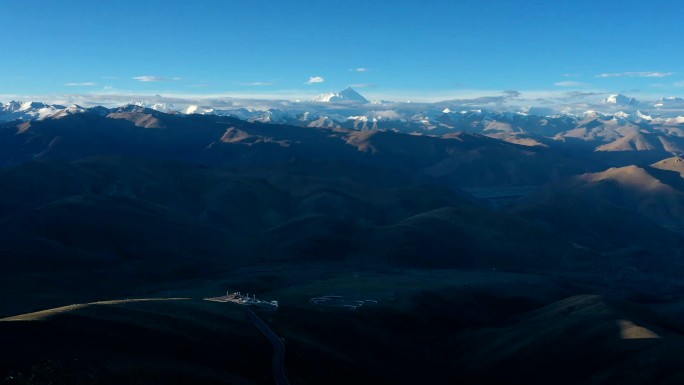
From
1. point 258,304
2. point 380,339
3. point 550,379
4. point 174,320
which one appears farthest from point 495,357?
point 174,320

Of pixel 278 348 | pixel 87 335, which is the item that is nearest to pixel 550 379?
pixel 278 348

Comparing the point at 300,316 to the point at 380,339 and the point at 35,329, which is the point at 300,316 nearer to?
the point at 380,339

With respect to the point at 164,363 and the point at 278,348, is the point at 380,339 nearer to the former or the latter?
the point at 278,348

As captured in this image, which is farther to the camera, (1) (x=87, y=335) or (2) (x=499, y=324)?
(2) (x=499, y=324)

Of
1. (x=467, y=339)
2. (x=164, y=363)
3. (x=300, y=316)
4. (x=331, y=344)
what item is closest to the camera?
(x=164, y=363)

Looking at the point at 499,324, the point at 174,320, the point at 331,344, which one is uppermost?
the point at 174,320

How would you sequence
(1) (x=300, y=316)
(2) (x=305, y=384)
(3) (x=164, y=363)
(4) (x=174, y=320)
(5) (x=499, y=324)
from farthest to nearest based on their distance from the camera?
1. (5) (x=499, y=324)
2. (1) (x=300, y=316)
3. (4) (x=174, y=320)
4. (2) (x=305, y=384)
5. (3) (x=164, y=363)

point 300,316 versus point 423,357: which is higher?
point 300,316
